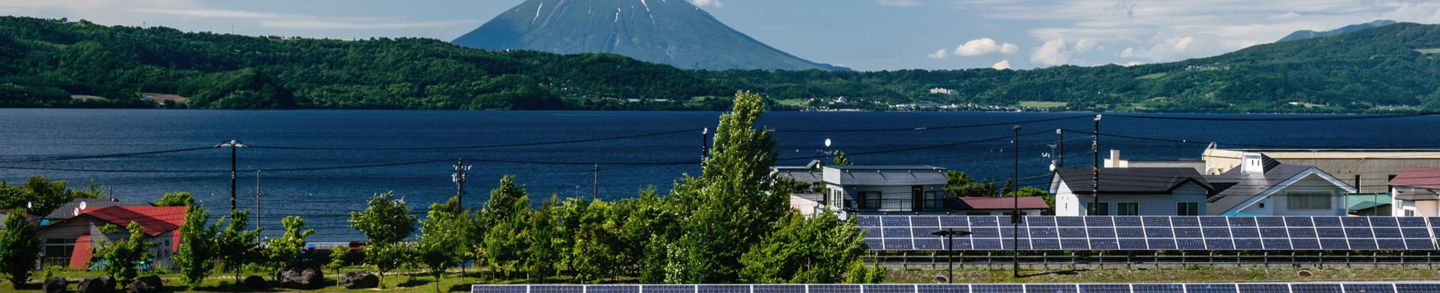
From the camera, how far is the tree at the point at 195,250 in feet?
133

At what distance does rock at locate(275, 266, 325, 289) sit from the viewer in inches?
1651

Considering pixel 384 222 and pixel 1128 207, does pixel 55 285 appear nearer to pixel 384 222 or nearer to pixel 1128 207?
pixel 384 222

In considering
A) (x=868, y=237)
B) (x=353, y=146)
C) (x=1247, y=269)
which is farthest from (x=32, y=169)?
(x=1247, y=269)

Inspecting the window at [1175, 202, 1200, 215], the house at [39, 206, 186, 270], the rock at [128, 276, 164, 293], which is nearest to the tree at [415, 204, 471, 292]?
the rock at [128, 276, 164, 293]

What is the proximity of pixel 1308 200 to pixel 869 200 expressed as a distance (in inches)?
826

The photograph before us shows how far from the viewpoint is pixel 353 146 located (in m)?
189

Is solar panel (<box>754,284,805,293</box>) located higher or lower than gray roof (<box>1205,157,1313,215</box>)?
lower

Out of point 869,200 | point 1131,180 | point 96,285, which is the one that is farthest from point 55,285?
point 1131,180

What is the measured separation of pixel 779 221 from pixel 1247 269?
1649cm

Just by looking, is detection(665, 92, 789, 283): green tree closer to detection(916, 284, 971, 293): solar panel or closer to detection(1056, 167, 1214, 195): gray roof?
detection(916, 284, 971, 293): solar panel

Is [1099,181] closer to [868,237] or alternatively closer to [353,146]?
[868,237]

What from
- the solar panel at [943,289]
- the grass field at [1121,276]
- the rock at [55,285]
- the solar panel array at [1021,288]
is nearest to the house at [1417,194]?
the grass field at [1121,276]

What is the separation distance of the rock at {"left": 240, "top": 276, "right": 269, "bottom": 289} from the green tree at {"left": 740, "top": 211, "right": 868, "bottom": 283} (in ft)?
57.7

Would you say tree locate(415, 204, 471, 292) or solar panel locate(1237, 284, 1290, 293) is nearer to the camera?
solar panel locate(1237, 284, 1290, 293)
